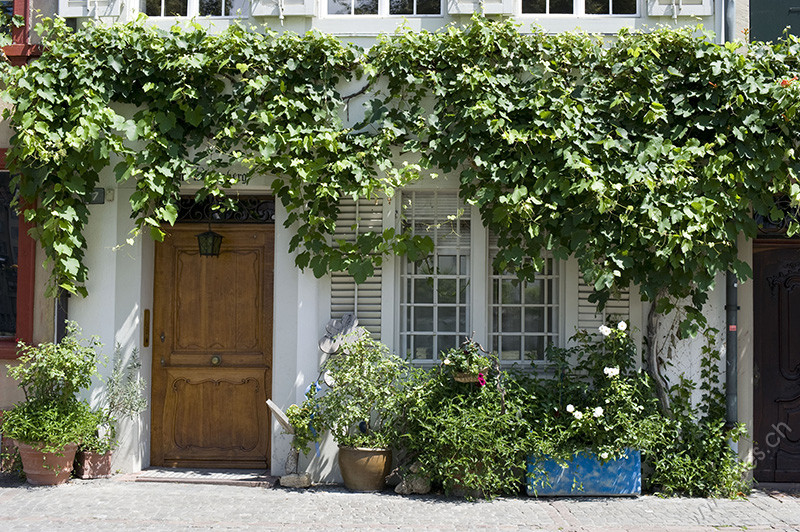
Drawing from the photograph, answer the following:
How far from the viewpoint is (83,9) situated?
812 cm

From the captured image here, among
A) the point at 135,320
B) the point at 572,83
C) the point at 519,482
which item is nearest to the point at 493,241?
the point at 572,83

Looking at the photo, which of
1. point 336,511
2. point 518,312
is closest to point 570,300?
point 518,312

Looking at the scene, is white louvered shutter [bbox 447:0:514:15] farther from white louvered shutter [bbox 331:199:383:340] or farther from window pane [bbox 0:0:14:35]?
window pane [bbox 0:0:14:35]

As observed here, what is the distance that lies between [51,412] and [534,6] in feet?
19.1

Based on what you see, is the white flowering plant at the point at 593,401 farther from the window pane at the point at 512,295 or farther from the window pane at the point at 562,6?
the window pane at the point at 562,6

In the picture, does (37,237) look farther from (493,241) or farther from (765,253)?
(765,253)

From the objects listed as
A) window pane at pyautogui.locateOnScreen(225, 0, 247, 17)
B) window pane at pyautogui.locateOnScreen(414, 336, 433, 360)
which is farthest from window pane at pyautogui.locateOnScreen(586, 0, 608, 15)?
window pane at pyautogui.locateOnScreen(414, 336, 433, 360)

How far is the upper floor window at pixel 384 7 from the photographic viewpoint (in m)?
8.27

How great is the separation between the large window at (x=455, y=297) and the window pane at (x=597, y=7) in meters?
2.23

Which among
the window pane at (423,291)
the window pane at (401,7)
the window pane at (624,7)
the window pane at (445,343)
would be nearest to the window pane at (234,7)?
the window pane at (401,7)

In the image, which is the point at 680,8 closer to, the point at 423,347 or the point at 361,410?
the point at 423,347

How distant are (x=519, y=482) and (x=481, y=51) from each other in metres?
3.87

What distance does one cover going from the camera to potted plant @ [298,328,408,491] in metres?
7.48

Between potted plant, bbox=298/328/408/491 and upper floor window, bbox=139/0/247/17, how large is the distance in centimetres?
350
